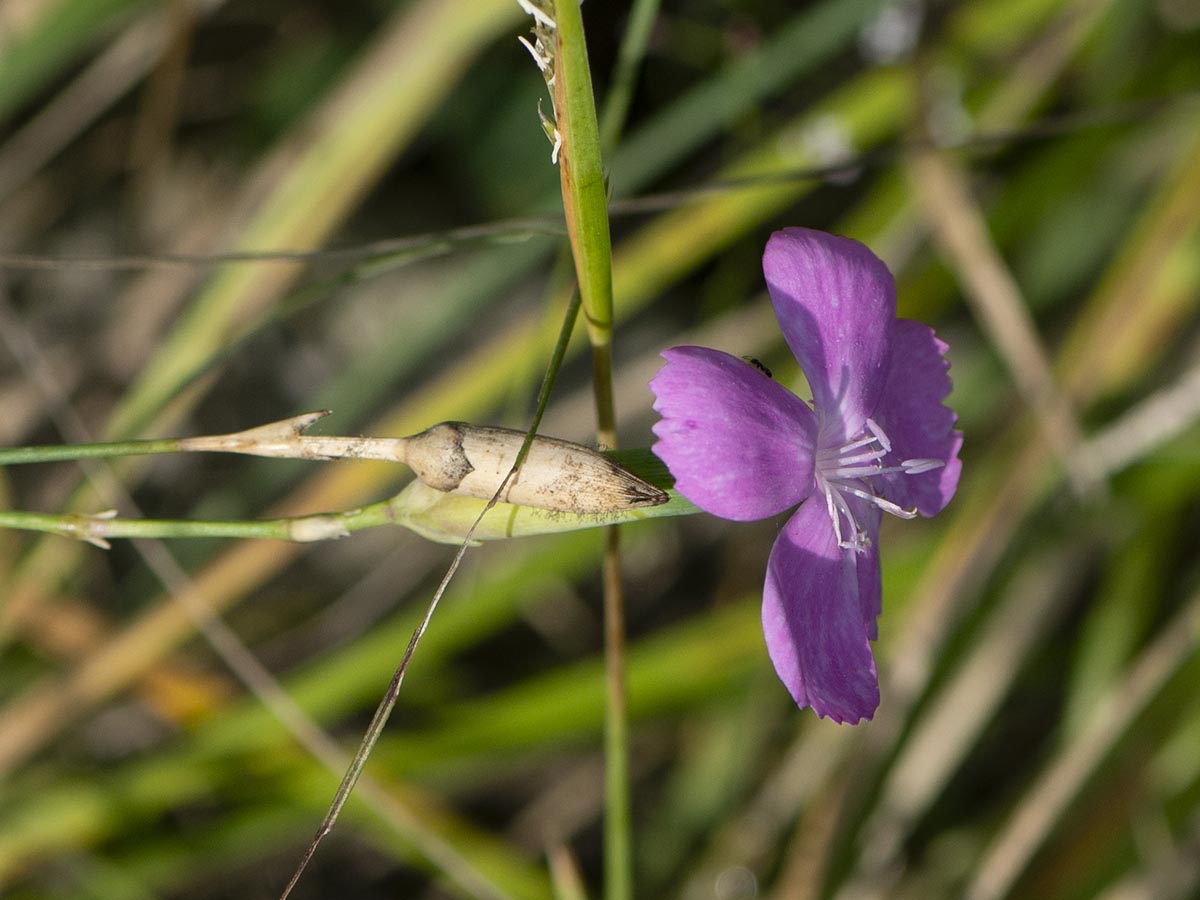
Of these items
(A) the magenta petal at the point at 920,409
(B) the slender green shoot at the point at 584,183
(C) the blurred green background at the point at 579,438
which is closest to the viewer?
(B) the slender green shoot at the point at 584,183

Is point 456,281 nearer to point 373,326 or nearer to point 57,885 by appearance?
point 373,326

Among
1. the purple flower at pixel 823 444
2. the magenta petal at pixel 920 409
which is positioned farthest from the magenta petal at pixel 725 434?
the magenta petal at pixel 920 409

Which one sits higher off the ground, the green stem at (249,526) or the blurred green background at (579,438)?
the blurred green background at (579,438)

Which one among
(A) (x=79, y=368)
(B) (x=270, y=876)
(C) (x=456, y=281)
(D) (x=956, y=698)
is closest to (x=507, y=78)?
(C) (x=456, y=281)

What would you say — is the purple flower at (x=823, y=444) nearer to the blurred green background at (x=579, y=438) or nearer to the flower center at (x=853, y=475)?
the flower center at (x=853, y=475)

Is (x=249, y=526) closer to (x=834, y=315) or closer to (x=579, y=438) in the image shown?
(x=834, y=315)

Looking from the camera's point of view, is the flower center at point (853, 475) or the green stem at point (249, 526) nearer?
the green stem at point (249, 526)

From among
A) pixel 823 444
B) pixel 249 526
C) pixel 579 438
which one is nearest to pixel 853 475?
pixel 823 444
